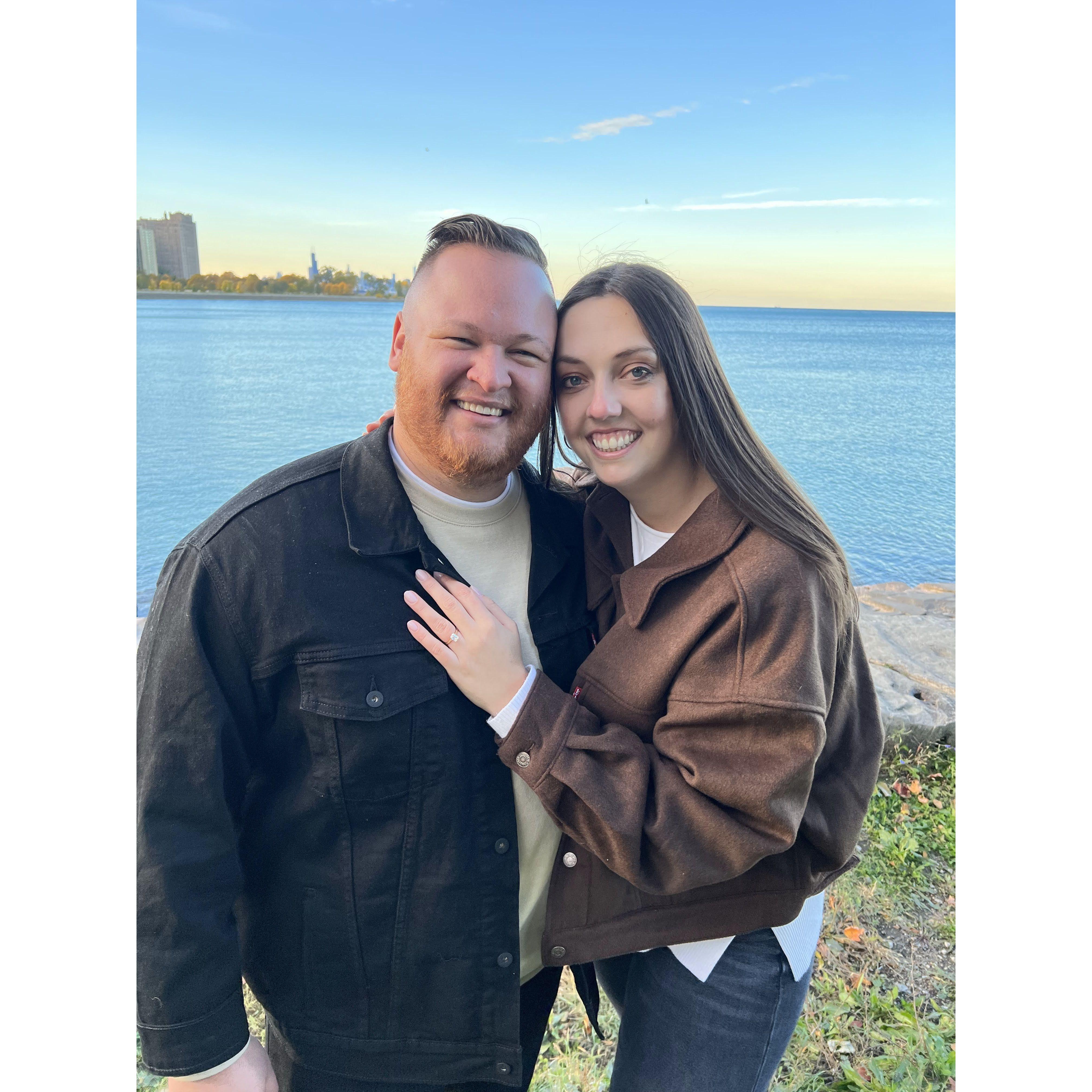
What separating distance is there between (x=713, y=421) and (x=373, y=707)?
1.00 metres

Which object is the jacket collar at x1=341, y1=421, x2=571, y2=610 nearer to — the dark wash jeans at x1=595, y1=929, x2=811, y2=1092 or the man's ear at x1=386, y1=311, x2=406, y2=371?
the man's ear at x1=386, y1=311, x2=406, y2=371

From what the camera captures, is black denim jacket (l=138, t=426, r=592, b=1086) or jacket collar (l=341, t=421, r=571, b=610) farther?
jacket collar (l=341, t=421, r=571, b=610)

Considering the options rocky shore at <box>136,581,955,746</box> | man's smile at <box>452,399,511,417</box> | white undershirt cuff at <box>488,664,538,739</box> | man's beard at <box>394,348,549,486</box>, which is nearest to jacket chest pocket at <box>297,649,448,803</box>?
white undershirt cuff at <box>488,664,538,739</box>

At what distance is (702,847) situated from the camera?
174cm

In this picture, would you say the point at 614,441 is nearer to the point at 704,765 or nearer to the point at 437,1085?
the point at 704,765

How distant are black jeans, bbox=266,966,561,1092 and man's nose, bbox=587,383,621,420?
1.37m

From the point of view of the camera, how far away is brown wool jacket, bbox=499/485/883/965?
1713 mm

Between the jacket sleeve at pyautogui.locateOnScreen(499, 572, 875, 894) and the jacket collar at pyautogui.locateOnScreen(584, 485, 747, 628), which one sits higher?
the jacket collar at pyautogui.locateOnScreen(584, 485, 747, 628)

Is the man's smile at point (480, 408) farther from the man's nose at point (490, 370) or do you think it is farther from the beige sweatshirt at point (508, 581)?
the beige sweatshirt at point (508, 581)

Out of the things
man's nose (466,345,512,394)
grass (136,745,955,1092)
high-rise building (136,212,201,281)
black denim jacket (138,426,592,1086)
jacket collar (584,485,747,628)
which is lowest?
grass (136,745,955,1092)

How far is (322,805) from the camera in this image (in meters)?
1.82

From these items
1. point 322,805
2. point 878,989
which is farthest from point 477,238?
point 878,989
